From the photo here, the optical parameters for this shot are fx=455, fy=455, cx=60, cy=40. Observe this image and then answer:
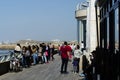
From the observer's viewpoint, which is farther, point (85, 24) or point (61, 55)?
point (85, 24)

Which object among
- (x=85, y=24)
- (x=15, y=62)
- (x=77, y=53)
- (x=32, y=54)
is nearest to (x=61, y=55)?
(x=77, y=53)

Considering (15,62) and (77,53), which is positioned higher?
(77,53)

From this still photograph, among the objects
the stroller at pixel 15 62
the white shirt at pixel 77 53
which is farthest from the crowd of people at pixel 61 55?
the stroller at pixel 15 62

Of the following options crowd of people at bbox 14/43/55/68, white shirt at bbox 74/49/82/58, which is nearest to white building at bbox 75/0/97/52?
white shirt at bbox 74/49/82/58

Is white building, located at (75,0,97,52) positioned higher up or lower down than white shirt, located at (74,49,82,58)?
higher up

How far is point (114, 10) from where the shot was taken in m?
11.0

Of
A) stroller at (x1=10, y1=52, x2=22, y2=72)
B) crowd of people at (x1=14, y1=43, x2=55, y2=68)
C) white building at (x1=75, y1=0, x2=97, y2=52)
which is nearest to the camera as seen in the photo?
white building at (x1=75, y1=0, x2=97, y2=52)

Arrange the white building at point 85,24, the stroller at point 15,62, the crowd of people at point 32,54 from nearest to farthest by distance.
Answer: the white building at point 85,24 < the stroller at point 15,62 < the crowd of people at point 32,54

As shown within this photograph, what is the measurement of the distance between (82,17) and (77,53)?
17514 millimetres

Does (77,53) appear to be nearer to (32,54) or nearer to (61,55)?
(61,55)

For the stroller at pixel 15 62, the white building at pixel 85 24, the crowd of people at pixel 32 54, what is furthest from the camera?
the crowd of people at pixel 32 54

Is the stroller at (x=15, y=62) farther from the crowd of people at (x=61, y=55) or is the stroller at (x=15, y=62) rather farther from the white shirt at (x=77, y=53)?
the white shirt at (x=77, y=53)

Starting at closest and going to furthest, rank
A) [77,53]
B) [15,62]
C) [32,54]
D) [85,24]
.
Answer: [77,53]
[15,62]
[32,54]
[85,24]

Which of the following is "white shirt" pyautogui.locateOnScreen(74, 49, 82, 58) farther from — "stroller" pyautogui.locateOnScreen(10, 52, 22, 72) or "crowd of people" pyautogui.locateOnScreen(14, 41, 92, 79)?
"stroller" pyautogui.locateOnScreen(10, 52, 22, 72)
